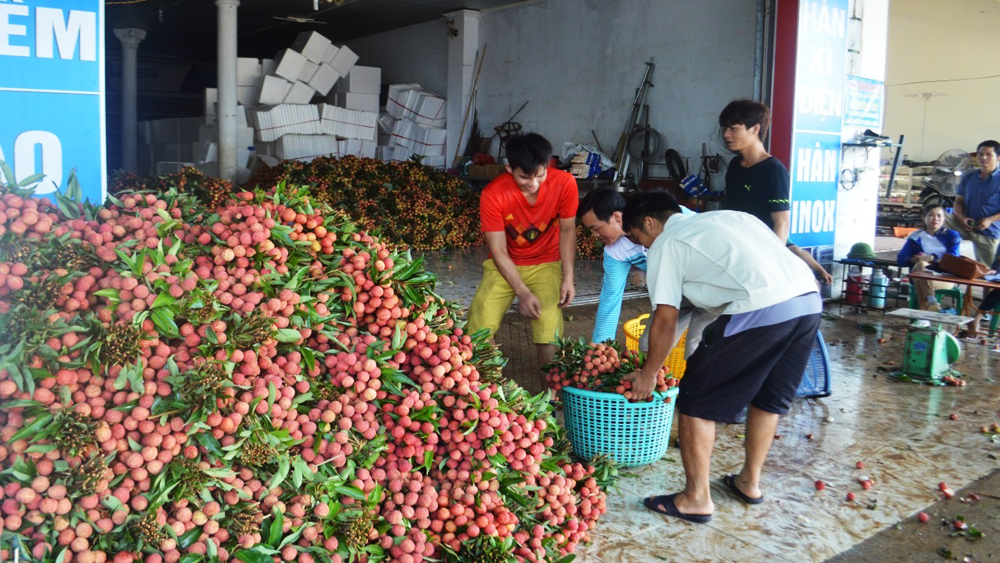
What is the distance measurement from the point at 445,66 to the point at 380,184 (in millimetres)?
4719

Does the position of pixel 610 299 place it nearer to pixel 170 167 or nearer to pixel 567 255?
pixel 567 255

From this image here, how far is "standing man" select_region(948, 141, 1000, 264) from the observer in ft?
23.7

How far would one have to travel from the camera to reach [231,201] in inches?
111

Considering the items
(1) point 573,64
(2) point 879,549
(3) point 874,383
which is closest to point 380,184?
(1) point 573,64

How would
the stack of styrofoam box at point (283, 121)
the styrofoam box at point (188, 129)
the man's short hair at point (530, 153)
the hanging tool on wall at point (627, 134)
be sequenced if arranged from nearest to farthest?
the man's short hair at point (530, 153) < the hanging tool on wall at point (627, 134) < the stack of styrofoam box at point (283, 121) < the styrofoam box at point (188, 129)

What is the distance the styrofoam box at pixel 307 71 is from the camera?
13242mm

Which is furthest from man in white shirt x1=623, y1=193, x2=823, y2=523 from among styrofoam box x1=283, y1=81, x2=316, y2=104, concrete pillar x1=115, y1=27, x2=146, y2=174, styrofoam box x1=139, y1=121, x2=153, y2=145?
styrofoam box x1=139, y1=121, x2=153, y2=145

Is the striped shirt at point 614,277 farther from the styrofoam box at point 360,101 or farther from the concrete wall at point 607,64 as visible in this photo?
the styrofoam box at point 360,101

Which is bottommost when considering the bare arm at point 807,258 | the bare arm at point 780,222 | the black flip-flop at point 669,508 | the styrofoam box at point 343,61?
the black flip-flop at point 669,508

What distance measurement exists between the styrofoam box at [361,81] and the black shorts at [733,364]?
1159 centimetres

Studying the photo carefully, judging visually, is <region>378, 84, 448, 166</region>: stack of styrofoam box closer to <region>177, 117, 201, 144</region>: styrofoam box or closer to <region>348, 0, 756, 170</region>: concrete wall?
<region>348, 0, 756, 170</region>: concrete wall

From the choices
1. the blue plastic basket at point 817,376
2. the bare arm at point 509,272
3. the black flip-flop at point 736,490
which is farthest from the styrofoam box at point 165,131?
the black flip-flop at point 736,490

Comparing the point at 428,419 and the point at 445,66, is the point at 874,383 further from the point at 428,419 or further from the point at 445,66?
the point at 445,66

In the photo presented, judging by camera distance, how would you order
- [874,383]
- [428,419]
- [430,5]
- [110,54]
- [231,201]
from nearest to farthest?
[428,419] < [231,201] < [874,383] < [430,5] < [110,54]
